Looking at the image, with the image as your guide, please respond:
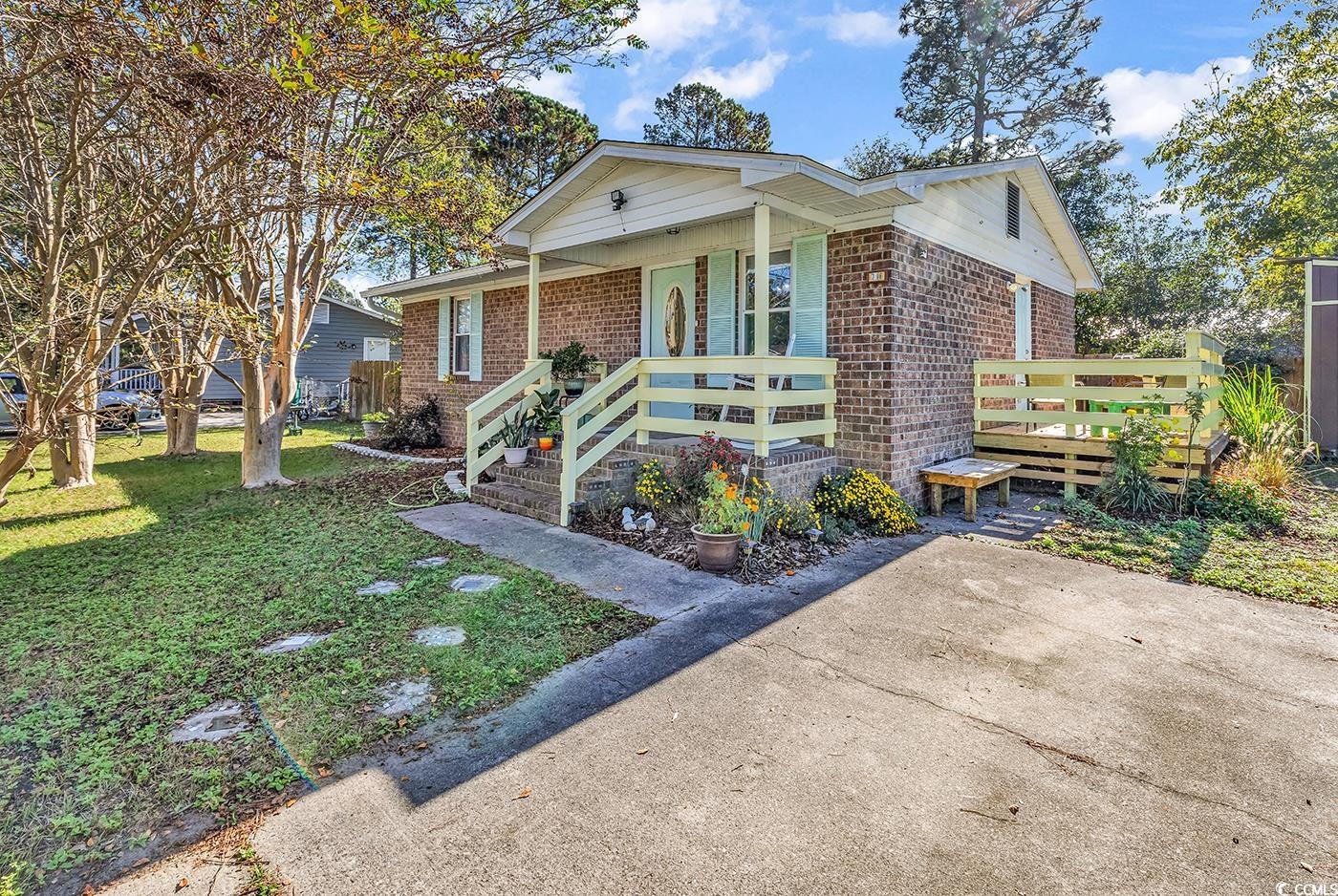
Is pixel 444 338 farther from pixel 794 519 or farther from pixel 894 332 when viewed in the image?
pixel 794 519

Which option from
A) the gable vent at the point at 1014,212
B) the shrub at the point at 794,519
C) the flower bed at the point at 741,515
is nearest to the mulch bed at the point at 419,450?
the flower bed at the point at 741,515

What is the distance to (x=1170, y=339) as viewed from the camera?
18.0 m

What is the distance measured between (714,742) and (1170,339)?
21.0 metres

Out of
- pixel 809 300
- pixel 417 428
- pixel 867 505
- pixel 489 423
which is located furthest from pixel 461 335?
pixel 867 505

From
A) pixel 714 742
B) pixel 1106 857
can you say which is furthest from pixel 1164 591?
pixel 714 742

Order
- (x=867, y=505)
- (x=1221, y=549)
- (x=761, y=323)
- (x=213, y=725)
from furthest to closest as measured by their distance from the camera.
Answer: (x=867, y=505) < (x=761, y=323) < (x=1221, y=549) < (x=213, y=725)

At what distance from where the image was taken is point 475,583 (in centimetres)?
493

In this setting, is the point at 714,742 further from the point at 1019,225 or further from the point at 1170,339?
the point at 1170,339

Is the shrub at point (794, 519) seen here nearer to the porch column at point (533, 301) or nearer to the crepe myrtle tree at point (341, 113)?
the crepe myrtle tree at point (341, 113)

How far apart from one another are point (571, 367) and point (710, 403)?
3.30 meters

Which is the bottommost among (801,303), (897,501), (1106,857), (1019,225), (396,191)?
(1106,857)

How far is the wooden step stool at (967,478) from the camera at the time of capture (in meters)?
7.01

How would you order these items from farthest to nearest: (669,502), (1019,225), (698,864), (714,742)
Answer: (1019,225) → (669,502) → (714,742) → (698,864)

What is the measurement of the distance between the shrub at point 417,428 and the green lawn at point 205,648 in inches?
208
